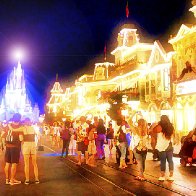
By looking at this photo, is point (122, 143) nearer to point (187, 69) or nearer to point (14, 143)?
point (14, 143)

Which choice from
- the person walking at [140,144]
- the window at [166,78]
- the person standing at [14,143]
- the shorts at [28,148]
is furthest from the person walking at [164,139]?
the window at [166,78]

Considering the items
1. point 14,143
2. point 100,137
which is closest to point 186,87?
point 100,137

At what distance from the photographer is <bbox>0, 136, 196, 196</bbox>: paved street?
10266mm

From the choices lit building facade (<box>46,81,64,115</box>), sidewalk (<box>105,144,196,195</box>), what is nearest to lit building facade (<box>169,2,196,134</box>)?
sidewalk (<box>105,144,196,195</box>)

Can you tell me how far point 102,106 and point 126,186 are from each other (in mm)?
42751

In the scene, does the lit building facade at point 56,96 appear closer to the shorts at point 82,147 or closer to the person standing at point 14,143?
the shorts at point 82,147

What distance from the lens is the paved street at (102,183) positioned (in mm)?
10266

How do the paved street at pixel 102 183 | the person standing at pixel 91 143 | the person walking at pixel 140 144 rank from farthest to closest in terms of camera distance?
the person standing at pixel 91 143, the person walking at pixel 140 144, the paved street at pixel 102 183

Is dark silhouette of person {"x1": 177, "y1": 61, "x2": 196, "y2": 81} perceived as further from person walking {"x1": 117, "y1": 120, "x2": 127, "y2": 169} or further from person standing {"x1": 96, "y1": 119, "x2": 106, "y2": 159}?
person walking {"x1": 117, "y1": 120, "x2": 127, "y2": 169}

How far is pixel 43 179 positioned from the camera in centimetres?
1284

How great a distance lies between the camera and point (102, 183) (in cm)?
1180

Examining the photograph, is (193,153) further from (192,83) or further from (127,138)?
(192,83)

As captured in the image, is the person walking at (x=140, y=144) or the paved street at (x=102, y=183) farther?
the person walking at (x=140, y=144)

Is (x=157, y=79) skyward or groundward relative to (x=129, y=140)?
skyward
